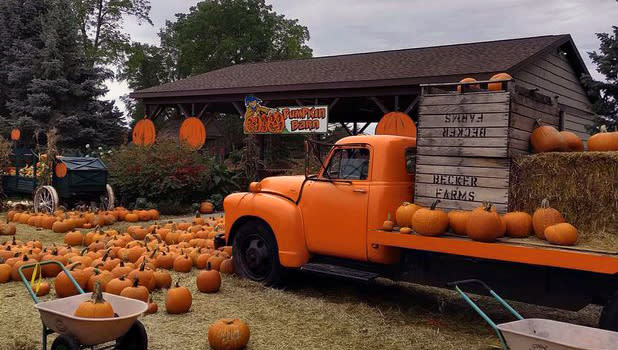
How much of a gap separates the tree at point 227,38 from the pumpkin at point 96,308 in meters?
44.0

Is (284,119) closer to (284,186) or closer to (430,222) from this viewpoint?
(284,186)

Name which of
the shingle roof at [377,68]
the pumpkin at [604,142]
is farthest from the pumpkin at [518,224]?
the shingle roof at [377,68]

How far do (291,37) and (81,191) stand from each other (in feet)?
135

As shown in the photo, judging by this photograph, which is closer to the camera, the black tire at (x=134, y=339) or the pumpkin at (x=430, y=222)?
the black tire at (x=134, y=339)

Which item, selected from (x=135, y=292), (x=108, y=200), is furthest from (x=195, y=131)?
(x=135, y=292)

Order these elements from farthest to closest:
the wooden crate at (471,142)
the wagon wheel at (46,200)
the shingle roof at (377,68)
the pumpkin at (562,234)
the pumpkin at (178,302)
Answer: the shingle roof at (377,68)
the wagon wheel at (46,200)
the pumpkin at (178,302)
the wooden crate at (471,142)
the pumpkin at (562,234)

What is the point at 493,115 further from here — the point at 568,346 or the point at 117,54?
the point at 117,54

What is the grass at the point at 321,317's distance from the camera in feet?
15.1

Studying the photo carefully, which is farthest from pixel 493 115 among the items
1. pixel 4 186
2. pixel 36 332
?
pixel 4 186

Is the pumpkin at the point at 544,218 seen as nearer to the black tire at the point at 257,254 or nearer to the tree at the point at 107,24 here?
the black tire at the point at 257,254

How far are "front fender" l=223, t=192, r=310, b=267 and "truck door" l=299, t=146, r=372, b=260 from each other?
0.31 feet

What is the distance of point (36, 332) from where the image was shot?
4.62m

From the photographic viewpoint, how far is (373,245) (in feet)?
18.1

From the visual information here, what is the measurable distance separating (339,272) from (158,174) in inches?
353
